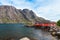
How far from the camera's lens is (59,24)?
105 m

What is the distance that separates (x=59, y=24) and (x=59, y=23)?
141cm

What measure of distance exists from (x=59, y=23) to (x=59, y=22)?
75.8 inches

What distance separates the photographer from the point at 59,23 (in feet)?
341

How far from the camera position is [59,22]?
335 ft

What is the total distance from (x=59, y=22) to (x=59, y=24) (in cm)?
333
